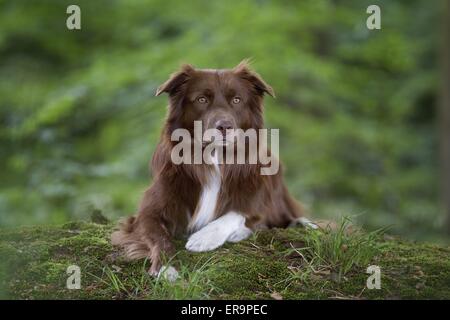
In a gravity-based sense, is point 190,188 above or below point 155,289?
above

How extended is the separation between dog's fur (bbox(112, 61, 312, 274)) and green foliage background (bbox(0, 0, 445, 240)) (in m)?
3.40

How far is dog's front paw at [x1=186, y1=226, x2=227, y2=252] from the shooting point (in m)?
4.92

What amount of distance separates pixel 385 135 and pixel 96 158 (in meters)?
5.80

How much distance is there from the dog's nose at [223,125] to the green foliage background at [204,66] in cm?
396

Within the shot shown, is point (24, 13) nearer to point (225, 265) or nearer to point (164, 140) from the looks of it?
point (164, 140)

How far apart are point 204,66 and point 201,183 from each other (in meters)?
4.10

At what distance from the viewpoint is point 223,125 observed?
4820mm

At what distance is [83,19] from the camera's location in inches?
481

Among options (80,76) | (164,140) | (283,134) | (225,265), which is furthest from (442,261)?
(80,76)

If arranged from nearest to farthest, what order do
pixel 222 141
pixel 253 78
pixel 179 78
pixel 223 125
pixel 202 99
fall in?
pixel 223 125, pixel 222 141, pixel 202 99, pixel 179 78, pixel 253 78
